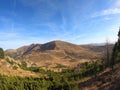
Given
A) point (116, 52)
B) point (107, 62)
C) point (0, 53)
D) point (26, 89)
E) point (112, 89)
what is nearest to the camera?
point (112, 89)

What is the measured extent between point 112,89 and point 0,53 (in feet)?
365

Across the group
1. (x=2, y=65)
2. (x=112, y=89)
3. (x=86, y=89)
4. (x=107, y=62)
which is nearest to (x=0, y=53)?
(x=2, y=65)

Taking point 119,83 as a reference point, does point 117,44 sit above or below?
above

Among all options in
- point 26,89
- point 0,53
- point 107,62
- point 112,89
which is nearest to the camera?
point 112,89

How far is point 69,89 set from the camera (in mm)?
49938

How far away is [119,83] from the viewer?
4922cm

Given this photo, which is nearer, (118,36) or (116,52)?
(116,52)

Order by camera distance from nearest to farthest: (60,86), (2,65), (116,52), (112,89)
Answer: (112,89), (60,86), (116,52), (2,65)

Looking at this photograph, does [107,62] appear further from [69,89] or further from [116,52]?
[69,89]

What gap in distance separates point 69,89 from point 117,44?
164 feet

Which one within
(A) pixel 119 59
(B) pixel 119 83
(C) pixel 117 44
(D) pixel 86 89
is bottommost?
(D) pixel 86 89

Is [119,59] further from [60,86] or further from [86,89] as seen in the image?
[60,86]

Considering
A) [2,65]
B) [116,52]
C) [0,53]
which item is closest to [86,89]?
[116,52]

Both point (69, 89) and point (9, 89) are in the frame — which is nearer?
point (69, 89)
